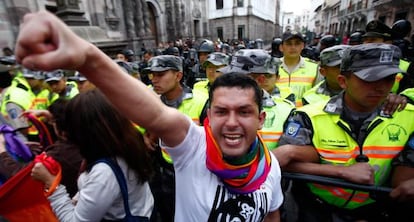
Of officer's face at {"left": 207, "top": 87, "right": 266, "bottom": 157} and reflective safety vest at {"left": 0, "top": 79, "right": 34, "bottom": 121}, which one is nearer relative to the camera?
officer's face at {"left": 207, "top": 87, "right": 266, "bottom": 157}

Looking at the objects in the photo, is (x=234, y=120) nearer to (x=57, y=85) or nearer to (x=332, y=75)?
(x=332, y=75)

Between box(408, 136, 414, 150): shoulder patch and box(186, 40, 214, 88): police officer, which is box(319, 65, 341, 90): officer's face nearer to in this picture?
box(408, 136, 414, 150): shoulder patch

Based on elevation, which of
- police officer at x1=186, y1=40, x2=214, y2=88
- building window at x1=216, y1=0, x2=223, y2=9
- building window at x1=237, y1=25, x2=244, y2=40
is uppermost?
building window at x1=216, y1=0, x2=223, y2=9

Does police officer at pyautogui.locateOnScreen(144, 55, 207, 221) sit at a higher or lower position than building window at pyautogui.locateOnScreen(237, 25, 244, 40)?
lower

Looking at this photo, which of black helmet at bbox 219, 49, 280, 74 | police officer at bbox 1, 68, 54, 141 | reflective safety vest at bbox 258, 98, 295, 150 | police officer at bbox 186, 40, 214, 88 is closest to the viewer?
reflective safety vest at bbox 258, 98, 295, 150

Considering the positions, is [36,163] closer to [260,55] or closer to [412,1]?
[260,55]

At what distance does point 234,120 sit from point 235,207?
45 centimetres

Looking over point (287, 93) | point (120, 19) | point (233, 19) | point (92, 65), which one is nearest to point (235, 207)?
point (92, 65)

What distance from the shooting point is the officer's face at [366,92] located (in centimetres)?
146

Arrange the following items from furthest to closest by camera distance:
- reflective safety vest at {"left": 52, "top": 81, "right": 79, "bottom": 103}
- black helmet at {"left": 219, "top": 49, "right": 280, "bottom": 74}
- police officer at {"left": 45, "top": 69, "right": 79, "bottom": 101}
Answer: reflective safety vest at {"left": 52, "top": 81, "right": 79, "bottom": 103} → police officer at {"left": 45, "top": 69, "right": 79, "bottom": 101} → black helmet at {"left": 219, "top": 49, "right": 280, "bottom": 74}

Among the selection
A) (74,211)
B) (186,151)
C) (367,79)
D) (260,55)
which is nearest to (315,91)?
(260,55)

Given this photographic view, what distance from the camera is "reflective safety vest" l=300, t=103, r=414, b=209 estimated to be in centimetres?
153

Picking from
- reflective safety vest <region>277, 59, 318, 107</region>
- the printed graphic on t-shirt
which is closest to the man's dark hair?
the printed graphic on t-shirt

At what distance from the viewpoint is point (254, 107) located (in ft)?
3.97
